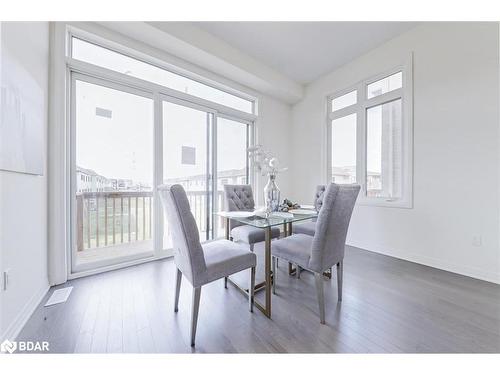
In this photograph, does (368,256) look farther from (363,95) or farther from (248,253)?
(363,95)

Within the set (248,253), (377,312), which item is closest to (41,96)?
(248,253)

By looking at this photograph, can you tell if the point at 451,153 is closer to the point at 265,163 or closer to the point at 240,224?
the point at 265,163

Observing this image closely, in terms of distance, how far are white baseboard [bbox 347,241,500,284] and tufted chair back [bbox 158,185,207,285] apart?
266cm

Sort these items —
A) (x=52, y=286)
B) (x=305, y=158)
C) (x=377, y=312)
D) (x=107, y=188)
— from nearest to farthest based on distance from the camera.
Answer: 1. (x=377, y=312)
2. (x=52, y=286)
3. (x=107, y=188)
4. (x=305, y=158)

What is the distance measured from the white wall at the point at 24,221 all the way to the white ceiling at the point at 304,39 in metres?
1.59

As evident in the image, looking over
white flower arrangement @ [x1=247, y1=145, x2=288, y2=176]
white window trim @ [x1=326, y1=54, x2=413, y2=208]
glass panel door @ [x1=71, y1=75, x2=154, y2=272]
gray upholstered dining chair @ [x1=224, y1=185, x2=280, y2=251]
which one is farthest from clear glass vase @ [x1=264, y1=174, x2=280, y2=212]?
white window trim @ [x1=326, y1=54, x2=413, y2=208]

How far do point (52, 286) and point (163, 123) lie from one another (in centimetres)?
207

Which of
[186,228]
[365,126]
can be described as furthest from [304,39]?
[186,228]

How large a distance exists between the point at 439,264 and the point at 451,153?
1.28 meters

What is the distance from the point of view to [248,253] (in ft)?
4.88

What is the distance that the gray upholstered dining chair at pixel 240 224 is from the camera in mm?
2115

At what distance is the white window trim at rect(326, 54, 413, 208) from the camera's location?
8.17 feet

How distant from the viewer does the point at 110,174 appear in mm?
2283

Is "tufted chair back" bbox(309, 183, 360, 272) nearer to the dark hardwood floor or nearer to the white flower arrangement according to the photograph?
the dark hardwood floor
